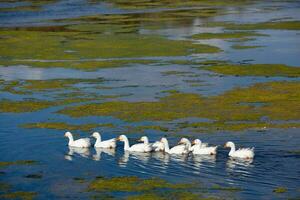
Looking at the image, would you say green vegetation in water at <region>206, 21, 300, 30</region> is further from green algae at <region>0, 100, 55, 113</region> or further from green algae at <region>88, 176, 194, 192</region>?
green algae at <region>88, 176, 194, 192</region>

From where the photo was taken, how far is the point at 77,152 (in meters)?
29.4

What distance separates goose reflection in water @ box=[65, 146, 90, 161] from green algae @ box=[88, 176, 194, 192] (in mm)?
3777

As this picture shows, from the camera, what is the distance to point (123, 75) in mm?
47281

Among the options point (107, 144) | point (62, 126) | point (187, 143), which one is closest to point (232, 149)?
point (187, 143)

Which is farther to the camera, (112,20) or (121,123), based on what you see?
(112,20)

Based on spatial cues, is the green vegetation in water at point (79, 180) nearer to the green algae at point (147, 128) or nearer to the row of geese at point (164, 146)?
the row of geese at point (164, 146)

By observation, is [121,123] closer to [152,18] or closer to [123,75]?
[123,75]

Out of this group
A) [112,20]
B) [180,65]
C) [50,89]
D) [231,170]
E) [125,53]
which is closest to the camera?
[231,170]

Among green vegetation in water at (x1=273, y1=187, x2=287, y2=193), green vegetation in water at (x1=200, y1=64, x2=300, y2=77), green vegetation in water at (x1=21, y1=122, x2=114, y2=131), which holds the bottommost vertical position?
green vegetation in water at (x1=273, y1=187, x2=287, y2=193)

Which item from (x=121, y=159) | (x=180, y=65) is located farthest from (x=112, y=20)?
(x=121, y=159)

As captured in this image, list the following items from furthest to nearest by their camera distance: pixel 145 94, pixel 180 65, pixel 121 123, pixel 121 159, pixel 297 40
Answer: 1. pixel 297 40
2. pixel 180 65
3. pixel 145 94
4. pixel 121 123
5. pixel 121 159

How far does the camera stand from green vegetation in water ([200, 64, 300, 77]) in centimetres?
4621

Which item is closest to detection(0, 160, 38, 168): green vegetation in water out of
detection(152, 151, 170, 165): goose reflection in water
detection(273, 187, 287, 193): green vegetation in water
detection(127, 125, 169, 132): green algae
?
detection(152, 151, 170, 165): goose reflection in water

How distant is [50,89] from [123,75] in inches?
218
